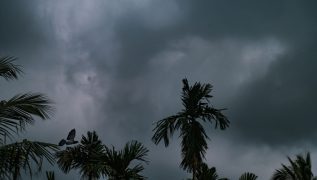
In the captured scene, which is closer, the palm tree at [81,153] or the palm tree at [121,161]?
the palm tree at [121,161]

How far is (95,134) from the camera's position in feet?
97.5

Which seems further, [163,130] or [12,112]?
[163,130]

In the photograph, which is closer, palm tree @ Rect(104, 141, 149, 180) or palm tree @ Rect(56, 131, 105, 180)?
palm tree @ Rect(104, 141, 149, 180)

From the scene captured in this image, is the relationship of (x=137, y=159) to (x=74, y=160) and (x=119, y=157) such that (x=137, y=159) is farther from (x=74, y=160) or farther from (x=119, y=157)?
(x=74, y=160)

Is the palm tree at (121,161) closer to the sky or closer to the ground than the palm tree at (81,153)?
closer to the ground

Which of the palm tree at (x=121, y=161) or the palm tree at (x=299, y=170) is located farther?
the palm tree at (x=299, y=170)

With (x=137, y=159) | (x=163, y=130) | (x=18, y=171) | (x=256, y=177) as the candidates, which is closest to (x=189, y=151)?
(x=163, y=130)

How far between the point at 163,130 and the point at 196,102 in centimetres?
191

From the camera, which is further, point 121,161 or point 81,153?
point 81,153

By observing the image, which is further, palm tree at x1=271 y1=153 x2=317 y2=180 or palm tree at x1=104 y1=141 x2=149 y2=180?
palm tree at x1=271 y1=153 x2=317 y2=180

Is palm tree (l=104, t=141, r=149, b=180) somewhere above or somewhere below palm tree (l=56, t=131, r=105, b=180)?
below

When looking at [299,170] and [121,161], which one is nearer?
[121,161]

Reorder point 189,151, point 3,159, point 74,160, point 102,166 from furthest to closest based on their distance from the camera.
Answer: point 74,160
point 189,151
point 102,166
point 3,159

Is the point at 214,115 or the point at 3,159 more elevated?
A: the point at 214,115
